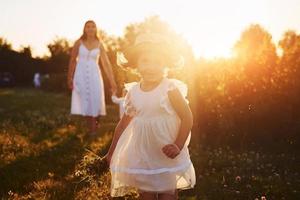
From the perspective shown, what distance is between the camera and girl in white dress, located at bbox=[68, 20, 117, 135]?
11.0 m

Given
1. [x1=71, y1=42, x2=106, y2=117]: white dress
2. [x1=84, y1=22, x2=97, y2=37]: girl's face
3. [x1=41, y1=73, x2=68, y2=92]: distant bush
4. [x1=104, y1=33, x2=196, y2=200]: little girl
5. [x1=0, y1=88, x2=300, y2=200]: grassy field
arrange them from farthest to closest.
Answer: [x1=41, y1=73, x2=68, y2=92]: distant bush → [x1=71, y1=42, x2=106, y2=117]: white dress → [x1=84, y1=22, x2=97, y2=37]: girl's face → [x1=0, y1=88, x2=300, y2=200]: grassy field → [x1=104, y1=33, x2=196, y2=200]: little girl

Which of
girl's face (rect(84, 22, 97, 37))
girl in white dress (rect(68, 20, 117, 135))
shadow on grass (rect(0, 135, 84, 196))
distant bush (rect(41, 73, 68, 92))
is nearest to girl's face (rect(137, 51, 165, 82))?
shadow on grass (rect(0, 135, 84, 196))

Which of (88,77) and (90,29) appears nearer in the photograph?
(90,29)

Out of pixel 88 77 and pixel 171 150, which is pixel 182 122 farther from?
pixel 88 77

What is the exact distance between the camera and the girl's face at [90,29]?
10.5 meters

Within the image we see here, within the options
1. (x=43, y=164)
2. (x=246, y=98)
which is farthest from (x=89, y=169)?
(x=246, y=98)

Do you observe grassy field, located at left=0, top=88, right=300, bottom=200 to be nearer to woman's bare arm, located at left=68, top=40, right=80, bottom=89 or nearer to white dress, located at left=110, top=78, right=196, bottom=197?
white dress, located at left=110, top=78, right=196, bottom=197

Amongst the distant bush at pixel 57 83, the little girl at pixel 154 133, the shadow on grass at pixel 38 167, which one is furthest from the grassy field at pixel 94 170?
the distant bush at pixel 57 83

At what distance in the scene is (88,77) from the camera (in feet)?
36.9

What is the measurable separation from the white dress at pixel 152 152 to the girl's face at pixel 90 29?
6260 millimetres

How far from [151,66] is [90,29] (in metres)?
6.43

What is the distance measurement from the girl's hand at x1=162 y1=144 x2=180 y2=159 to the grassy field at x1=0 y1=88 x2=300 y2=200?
4.63ft

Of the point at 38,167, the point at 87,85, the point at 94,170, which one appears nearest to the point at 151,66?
the point at 94,170

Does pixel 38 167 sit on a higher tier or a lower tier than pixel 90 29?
lower
